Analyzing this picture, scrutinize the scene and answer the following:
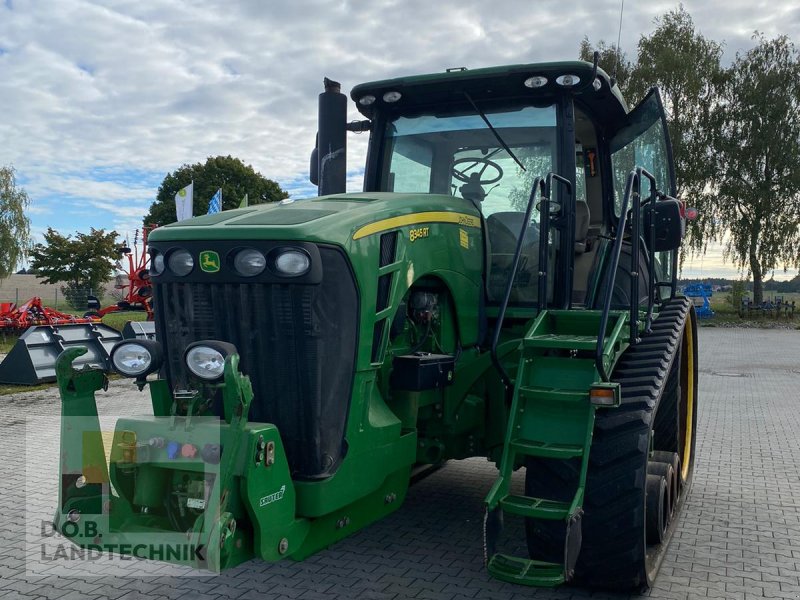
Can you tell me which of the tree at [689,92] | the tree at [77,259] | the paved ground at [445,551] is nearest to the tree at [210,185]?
the tree at [77,259]

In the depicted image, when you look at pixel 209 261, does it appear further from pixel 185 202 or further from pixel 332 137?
pixel 185 202

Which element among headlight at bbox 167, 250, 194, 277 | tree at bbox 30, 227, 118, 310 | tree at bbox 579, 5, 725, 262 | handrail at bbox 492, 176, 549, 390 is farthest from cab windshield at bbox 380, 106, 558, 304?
tree at bbox 30, 227, 118, 310

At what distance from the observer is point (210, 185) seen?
41281mm

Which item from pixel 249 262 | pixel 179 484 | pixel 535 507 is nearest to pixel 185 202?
pixel 249 262

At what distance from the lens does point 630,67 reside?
27.5 m

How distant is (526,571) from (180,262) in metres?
1.99

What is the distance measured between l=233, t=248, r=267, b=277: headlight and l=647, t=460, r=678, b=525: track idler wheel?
221cm

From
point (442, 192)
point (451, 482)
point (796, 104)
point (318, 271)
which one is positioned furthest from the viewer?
point (796, 104)

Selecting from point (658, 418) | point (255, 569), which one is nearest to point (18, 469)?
point (255, 569)

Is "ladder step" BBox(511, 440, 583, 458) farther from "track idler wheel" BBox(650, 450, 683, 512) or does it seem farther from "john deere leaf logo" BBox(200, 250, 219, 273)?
"john deere leaf logo" BBox(200, 250, 219, 273)

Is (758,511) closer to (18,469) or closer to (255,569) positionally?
(255,569)

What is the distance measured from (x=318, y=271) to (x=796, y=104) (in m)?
28.7

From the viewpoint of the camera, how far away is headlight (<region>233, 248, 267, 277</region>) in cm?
309

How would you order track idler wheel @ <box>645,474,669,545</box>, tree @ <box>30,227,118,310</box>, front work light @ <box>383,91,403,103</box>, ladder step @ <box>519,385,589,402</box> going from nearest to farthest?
ladder step @ <box>519,385,589,402</box> → track idler wheel @ <box>645,474,669,545</box> → front work light @ <box>383,91,403,103</box> → tree @ <box>30,227,118,310</box>
